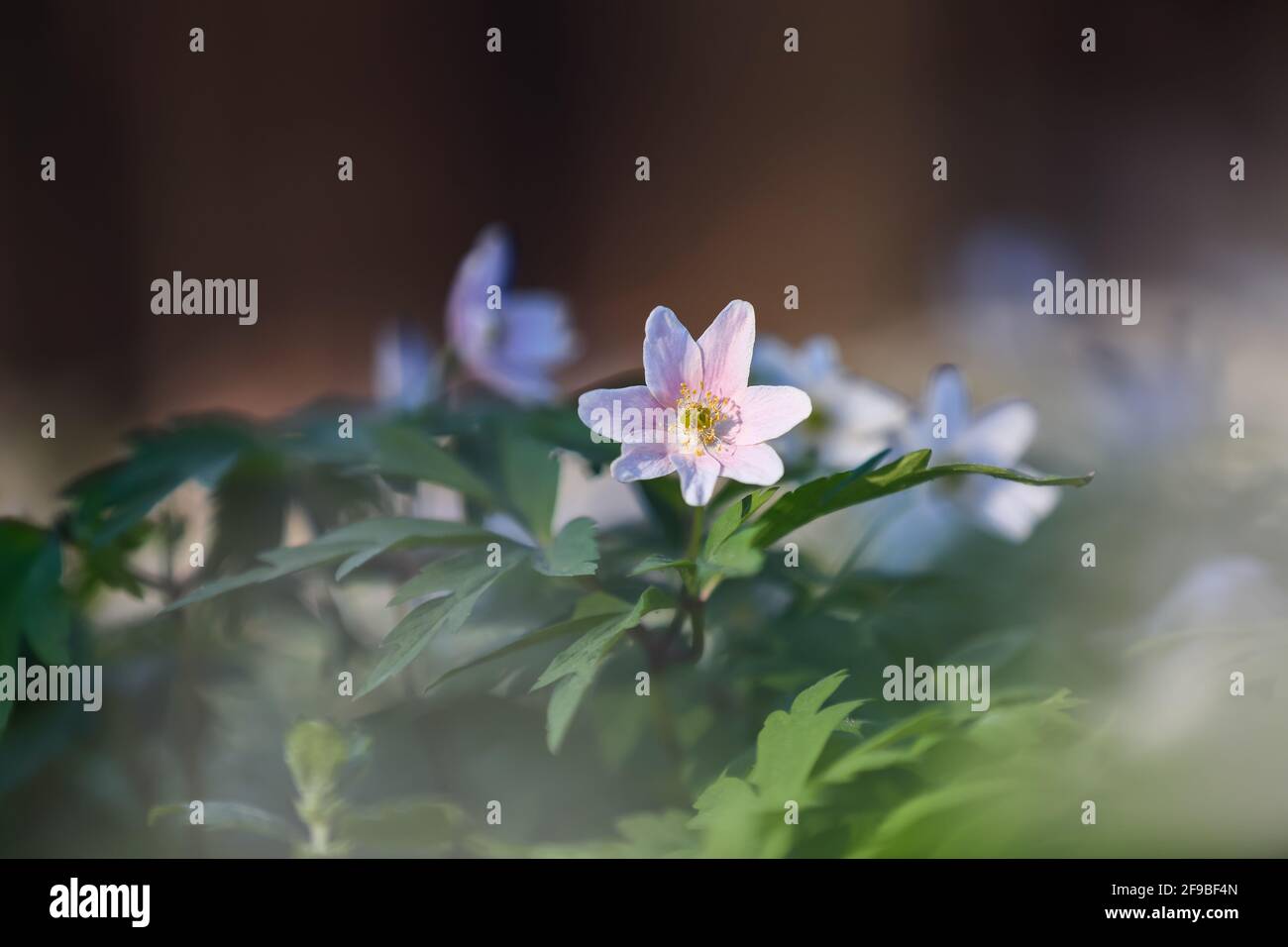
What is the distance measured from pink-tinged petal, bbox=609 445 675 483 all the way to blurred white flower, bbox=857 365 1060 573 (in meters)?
0.22

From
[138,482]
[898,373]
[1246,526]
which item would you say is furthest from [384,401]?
[898,373]

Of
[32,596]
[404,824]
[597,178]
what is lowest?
[404,824]

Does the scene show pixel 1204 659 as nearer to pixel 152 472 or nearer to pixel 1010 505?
pixel 1010 505

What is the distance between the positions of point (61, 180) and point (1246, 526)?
1.22 m

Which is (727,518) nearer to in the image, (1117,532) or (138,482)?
(138,482)

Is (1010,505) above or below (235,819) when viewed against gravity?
above

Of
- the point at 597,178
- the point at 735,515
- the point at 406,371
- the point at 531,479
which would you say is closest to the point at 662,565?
the point at 735,515

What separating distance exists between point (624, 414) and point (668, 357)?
0.03 meters

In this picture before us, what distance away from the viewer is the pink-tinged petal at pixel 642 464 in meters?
0.40

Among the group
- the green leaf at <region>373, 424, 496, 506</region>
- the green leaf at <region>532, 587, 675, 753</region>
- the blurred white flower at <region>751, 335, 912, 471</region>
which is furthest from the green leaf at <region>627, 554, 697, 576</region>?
the blurred white flower at <region>751, 335, 912, 471</region>

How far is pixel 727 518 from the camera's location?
404mm

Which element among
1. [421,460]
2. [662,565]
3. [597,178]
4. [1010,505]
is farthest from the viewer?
[597,178]

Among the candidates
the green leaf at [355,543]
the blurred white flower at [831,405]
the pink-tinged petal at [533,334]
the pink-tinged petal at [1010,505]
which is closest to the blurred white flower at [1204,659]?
the pink-tinged petal at [1010,505]

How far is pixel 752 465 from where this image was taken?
1.34ft
